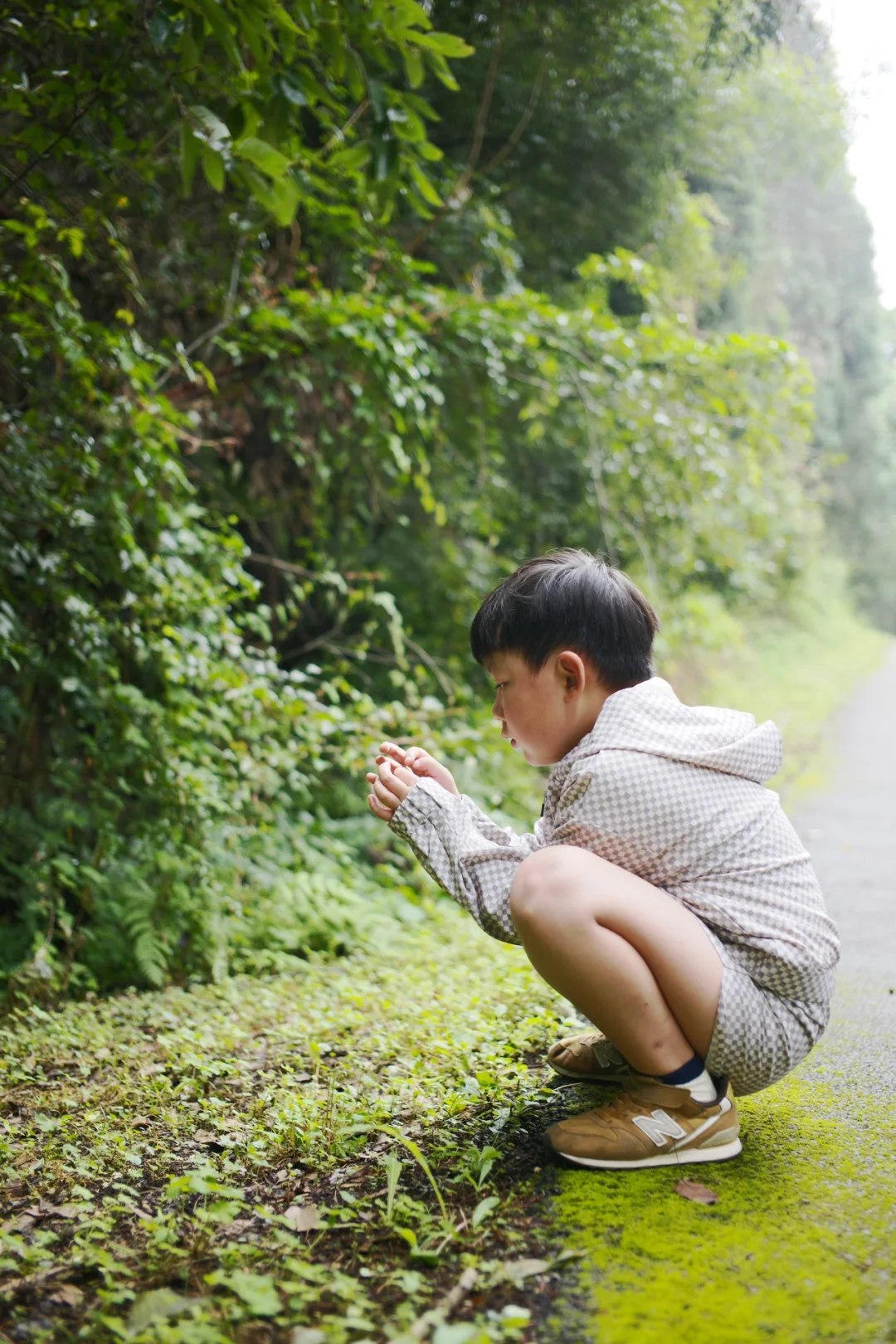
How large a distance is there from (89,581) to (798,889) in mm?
2805

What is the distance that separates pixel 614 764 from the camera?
186 cm

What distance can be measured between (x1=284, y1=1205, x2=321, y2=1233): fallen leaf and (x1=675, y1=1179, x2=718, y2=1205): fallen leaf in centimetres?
64

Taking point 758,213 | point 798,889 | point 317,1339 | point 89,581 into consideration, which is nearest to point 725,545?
point 758,213

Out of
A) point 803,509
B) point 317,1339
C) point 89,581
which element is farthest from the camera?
point 803,509

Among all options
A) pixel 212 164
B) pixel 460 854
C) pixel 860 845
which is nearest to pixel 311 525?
pixel 212 164

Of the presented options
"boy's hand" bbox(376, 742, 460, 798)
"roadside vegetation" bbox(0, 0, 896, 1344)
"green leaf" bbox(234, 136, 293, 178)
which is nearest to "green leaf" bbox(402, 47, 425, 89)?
"roadside vegetation" bbox(0, 0, 896, 1344)

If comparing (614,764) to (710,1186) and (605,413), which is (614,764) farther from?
(605,413)

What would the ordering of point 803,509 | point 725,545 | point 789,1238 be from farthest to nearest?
1. point 803,509
2. point 725,545
3. point 789,1238

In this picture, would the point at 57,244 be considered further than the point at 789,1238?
Yes

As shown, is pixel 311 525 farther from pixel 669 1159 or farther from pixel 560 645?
pixel 669 1159

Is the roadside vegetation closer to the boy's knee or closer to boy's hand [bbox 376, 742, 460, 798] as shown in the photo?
the boy's knee

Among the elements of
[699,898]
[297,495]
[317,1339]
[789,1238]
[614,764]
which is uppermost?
[297,495]

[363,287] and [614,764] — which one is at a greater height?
[363,287]

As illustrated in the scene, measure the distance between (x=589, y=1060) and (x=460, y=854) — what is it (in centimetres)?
66
